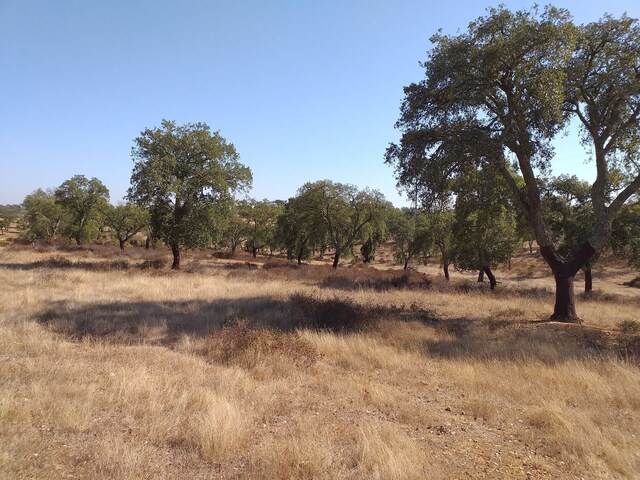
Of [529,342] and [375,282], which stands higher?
[529,342]

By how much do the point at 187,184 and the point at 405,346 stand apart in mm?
21081

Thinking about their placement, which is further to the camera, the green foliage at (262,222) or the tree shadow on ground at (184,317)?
the green foliage at (262,222)

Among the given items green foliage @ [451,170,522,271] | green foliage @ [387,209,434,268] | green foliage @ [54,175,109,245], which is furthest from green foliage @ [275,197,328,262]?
green foliage @ [54,175,109,245]

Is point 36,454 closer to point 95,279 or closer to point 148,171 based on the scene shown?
point 95,279

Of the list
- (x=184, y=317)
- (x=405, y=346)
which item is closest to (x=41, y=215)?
(x=184, y=317)

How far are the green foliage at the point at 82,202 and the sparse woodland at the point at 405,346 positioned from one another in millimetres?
26010

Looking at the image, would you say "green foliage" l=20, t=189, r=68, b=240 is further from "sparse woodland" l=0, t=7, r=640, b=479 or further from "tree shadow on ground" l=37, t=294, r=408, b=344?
"tree shadow on ground" l=37, t=294, r=408, b=344

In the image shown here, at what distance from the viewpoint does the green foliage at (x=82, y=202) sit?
45.6 meters

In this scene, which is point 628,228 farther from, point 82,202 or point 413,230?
point 82,202

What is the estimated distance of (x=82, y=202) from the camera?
4631 cm

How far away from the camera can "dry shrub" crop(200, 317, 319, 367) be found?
795cm

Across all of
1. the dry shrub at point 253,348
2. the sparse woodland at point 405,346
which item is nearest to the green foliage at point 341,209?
the sparse woodland at point 405,346

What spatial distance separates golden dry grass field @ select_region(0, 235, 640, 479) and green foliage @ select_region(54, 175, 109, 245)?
38733mm

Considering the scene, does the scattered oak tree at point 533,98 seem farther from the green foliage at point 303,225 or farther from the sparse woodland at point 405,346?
the green foliage at point 303,225
